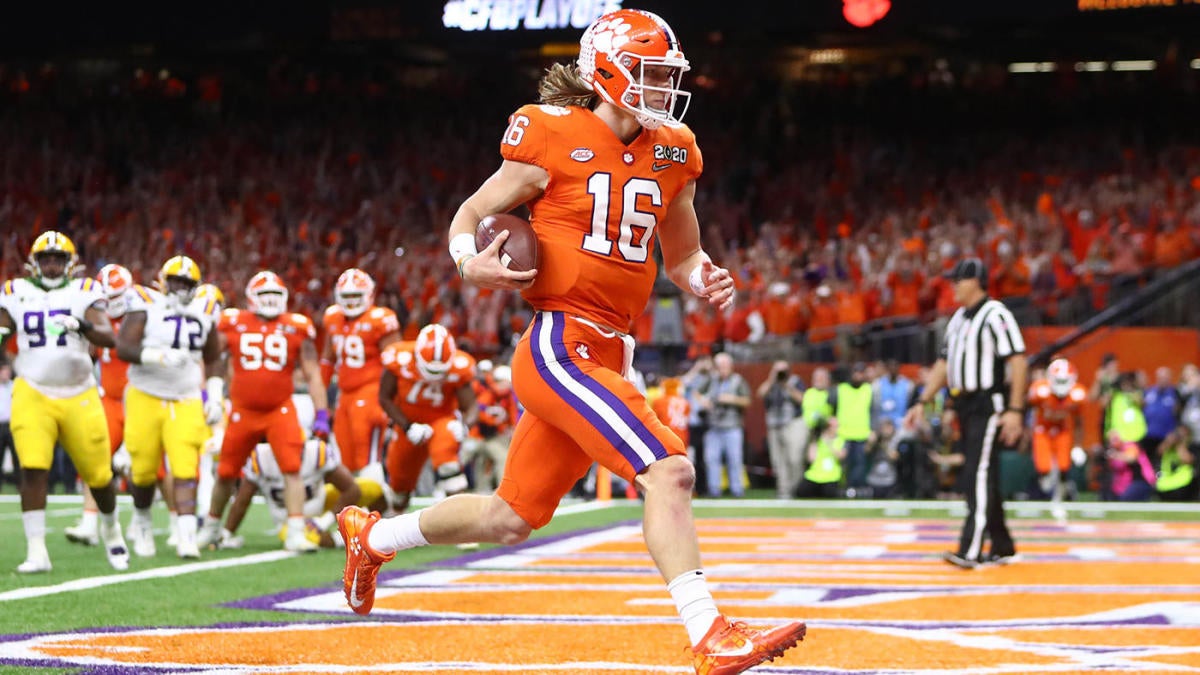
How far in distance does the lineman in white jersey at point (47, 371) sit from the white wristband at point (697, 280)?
4411 mm

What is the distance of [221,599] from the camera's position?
6805mm

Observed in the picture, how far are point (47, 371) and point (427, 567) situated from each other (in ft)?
7.41

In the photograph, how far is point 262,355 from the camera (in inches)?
377

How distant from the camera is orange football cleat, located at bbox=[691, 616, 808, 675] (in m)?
3.62

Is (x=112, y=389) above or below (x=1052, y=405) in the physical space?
above

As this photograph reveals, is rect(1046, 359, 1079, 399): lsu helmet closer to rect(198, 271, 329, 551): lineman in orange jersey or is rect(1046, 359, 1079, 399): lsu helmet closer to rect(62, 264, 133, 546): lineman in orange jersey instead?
rect(198, 271, 329, 551): lineman in orange jersey

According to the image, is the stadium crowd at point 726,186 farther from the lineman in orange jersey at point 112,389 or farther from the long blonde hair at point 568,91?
the long blonde hair at point 568,91

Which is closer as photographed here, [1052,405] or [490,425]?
[490,425]

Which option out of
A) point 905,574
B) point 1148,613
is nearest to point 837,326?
point 905,574

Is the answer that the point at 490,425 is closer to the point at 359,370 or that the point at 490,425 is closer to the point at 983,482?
the point at 359,370

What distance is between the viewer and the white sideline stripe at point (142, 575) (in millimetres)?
6973

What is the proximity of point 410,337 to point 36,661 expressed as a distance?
14.8 meters

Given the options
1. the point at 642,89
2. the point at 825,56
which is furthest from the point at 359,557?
the point at 825,56

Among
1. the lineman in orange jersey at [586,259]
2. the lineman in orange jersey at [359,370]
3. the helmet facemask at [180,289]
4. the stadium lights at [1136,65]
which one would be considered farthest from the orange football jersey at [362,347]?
the stadium lights at [1136,65]
